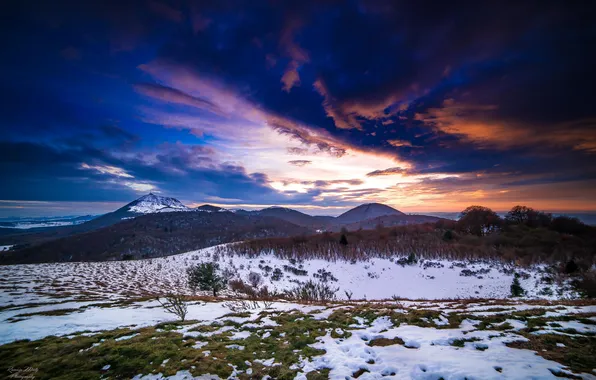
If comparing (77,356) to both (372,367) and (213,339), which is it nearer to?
(213,339)

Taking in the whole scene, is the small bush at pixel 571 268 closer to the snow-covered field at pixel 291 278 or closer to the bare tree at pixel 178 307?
the snow-covered field at pixel 291 278

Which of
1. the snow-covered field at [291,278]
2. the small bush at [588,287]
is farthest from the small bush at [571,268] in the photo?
the small bush at [588,287]

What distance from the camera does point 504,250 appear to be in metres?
50.2

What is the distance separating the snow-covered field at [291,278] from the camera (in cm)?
2375

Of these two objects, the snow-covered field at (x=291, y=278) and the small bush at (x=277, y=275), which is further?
the small bush at (x=277, y=275)

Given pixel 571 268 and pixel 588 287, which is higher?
pixel 571 268

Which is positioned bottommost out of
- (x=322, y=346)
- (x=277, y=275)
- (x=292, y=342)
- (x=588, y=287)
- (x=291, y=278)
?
(x=291, y=278)

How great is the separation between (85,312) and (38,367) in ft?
30.8

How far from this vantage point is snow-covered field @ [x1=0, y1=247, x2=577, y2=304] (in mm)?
23750

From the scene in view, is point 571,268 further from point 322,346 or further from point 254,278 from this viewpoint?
point 254,278

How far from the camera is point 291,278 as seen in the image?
48781 millimetres

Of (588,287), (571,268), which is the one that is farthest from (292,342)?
(571,268)

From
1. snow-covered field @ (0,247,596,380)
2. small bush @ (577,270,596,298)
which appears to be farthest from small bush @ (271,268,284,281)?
small bush @ (577,270,596,298)

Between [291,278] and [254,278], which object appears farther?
[291,278]
